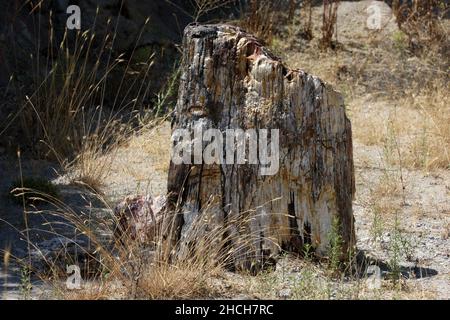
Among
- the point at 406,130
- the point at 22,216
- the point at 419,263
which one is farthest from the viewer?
the point at 406,130

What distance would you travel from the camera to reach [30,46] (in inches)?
392

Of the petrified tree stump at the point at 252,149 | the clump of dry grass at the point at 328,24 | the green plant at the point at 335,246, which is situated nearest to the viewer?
the green plant at the point at 335,246

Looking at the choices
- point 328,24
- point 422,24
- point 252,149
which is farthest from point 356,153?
point 252,149

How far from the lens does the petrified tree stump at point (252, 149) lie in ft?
19.4

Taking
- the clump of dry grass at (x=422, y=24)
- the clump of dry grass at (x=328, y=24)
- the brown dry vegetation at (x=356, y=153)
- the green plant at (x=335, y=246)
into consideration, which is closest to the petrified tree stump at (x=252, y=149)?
the green plant at (x=335, y=246)

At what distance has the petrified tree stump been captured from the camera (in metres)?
5.92

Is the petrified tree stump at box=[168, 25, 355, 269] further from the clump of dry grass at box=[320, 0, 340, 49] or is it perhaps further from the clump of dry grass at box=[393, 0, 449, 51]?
the clump of dry grass at box=[393, 0, 449, 51]

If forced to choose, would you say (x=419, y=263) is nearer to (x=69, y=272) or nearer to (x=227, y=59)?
(x=227, y=59)

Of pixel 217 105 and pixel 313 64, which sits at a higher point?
pixel 313 64

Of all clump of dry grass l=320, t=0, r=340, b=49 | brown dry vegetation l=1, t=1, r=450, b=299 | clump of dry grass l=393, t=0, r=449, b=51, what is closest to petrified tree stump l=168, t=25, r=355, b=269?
brown dry vegetation l=1, t=1, r=450, b=299

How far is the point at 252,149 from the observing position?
5895mm

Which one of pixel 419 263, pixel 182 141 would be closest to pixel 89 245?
pixel 182 141

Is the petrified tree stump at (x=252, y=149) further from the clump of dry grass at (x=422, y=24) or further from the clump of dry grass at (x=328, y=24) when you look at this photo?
the clump of dry grass at (x=422, y=24)
